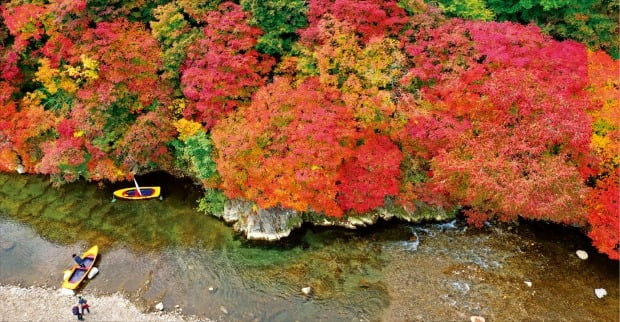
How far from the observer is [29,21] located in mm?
26781

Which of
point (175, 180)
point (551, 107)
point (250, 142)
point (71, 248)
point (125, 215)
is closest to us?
point (551, 107)

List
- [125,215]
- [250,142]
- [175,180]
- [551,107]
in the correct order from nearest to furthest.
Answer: [551,107] → [250,142] → [125,215] → [175,180]

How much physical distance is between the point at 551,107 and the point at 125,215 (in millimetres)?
25437

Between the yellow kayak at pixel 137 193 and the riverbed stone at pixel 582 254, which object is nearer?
the riverbed stone at pixel 582 254

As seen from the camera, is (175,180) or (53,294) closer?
(53,294)

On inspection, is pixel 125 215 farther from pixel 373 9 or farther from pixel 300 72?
pixel 373 9

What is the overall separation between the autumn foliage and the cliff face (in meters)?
0.76

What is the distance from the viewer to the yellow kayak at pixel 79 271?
67.8 ft

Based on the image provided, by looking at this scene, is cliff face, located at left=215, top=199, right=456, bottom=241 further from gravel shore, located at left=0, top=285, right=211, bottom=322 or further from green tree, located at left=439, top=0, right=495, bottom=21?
green tree, located at left=439, top=0, right=495, bottom=21

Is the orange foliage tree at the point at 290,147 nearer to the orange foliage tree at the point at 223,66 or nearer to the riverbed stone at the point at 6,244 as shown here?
the orange foliage tree at the point at 223,66

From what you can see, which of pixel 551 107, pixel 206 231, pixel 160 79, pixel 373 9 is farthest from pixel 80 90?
pixel 551 107

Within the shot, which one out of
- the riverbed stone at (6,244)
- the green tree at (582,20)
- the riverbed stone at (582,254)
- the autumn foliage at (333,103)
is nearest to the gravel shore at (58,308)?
the riverbed stone at (6,244)

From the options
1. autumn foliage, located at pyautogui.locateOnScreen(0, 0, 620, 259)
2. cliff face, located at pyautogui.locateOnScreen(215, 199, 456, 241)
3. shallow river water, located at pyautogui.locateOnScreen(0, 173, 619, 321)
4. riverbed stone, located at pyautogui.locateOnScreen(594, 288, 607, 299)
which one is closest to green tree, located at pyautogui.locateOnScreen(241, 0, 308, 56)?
autumn foliage, located at pyautogui.locateOnScreen(0, 0, 620, 259)

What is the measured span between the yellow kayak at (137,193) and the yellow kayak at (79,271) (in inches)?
180
